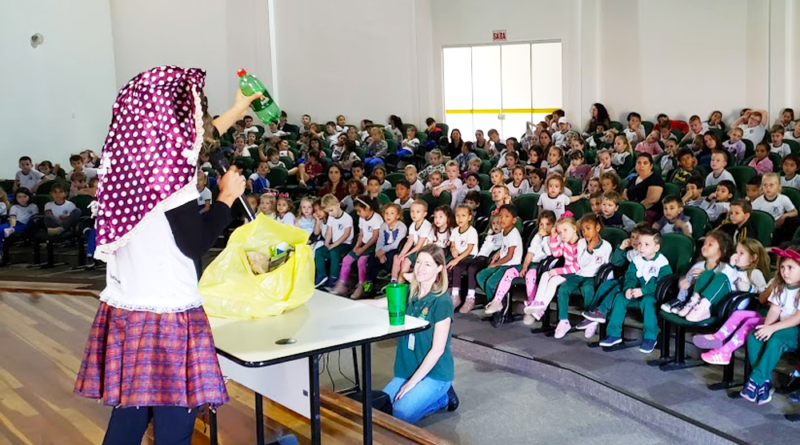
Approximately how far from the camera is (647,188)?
21.8 feet

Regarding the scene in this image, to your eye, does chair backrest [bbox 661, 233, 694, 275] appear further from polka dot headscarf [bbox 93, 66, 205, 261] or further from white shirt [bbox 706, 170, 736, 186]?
polka dot headscarf [bbox 93, 66, 205, 261]

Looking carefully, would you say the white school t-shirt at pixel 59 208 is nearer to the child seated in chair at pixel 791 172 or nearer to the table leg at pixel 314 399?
the table leg at pixel 314 399

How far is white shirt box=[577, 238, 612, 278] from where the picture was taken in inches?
204

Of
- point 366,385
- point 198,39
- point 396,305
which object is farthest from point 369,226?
point 198,39

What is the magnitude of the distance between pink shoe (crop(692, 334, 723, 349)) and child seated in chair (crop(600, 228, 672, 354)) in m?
0.42

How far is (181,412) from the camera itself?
6.91 feet

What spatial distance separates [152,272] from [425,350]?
1991mm

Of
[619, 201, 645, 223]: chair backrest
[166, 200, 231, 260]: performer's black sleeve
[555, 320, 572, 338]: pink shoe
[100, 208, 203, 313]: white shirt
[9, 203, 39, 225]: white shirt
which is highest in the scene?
[166, 200, 231, 260]: performer's black sleeve

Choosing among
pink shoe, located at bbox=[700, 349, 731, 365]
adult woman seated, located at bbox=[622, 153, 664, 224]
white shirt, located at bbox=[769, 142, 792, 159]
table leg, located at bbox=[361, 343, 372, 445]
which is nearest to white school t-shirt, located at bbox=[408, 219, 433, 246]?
adult woman seated, located at bbox=[622, 153, 664, 224]

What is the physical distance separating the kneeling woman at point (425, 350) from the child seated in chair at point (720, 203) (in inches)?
119

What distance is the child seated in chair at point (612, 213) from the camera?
19.0 feet

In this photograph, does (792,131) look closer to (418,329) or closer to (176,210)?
(418,329)

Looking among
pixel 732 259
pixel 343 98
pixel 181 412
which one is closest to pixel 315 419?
pixel 181 412

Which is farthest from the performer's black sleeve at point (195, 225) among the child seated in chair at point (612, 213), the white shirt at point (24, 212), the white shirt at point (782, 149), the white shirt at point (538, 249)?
the white shirt at point (24, 212)
